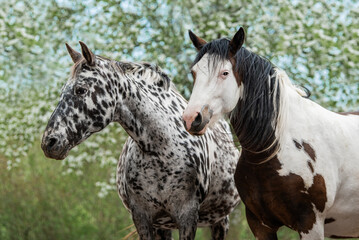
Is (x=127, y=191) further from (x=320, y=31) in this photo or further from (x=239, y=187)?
(x=320, y=31)

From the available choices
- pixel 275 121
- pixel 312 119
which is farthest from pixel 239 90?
pixel 312 119

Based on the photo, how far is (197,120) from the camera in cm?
349

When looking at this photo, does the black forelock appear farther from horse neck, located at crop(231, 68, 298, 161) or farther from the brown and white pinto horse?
horse neck, located at crop(231, 68, 298, 161)

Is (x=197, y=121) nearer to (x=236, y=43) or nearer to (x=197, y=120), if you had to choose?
(x=197, y=120)

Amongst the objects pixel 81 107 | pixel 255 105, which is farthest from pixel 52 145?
pixel 255 105

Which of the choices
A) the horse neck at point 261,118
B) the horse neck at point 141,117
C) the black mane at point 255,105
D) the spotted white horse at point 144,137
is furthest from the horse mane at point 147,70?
the horse neck at point 261,118

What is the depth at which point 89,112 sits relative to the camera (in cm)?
404

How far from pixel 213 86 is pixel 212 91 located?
37mm

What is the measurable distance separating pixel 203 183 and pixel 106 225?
9356mm

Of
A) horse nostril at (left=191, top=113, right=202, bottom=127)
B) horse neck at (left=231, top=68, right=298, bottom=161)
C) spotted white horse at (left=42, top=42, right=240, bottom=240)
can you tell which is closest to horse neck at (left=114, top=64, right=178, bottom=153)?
spotted white horse at (left=42, top=42, right=240, bottom=240)

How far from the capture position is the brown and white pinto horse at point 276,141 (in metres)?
3.61

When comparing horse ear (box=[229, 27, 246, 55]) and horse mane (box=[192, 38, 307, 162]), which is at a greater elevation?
horse ear (box=[229, 27, 246, 55])

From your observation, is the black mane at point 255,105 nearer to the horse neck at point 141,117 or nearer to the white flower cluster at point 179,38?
the horse neck at point 141,117

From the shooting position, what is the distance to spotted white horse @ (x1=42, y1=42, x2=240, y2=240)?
13.2ft
